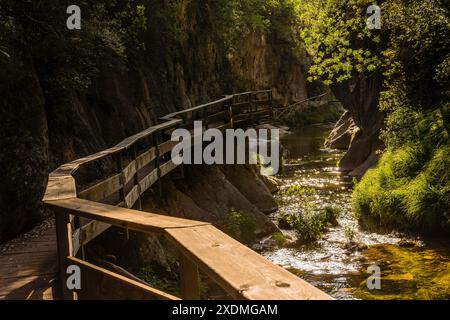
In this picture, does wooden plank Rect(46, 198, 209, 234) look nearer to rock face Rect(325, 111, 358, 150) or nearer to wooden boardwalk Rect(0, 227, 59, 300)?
wooden boardwalk Rect(0, 227, 59, 300)

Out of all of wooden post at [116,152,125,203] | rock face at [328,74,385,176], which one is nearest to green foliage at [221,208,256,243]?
wooden post at [116,152,125,203]

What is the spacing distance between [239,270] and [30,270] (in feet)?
14.9

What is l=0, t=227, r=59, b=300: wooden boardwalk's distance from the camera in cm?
550

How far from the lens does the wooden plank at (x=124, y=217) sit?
3.44 meters

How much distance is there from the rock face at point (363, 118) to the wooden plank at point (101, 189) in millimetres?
16718

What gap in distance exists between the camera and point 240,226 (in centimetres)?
1479

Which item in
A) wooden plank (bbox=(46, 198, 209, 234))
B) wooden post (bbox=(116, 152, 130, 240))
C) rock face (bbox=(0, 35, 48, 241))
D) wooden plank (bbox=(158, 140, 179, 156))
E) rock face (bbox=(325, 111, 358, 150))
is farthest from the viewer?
rock face (bbox=(325, 111, 358, 150))

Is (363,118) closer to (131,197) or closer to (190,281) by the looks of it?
(131,197)

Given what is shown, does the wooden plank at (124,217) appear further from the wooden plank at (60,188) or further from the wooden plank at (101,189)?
the wooden plank at (101,189)

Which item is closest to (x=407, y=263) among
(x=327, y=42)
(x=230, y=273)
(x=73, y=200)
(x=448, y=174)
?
(x=448, y=174)

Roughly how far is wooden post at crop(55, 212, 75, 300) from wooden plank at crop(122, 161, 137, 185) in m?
3.21

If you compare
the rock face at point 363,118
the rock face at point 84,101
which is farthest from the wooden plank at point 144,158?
the rock face at point 363,118
